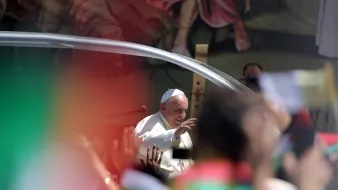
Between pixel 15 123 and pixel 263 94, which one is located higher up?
pixel 263 94

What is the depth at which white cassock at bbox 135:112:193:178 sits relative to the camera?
90.1 inches

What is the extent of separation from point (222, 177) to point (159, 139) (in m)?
1.36

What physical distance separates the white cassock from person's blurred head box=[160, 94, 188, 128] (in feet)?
0.19

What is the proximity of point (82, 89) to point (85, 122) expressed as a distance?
149 millimetres

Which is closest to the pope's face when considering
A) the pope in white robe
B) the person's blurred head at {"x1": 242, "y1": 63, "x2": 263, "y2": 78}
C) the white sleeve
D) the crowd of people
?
the pope in white robe

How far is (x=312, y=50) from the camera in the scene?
22.9 feet

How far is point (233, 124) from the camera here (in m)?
1.68

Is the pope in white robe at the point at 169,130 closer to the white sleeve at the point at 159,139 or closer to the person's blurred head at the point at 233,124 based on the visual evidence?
the white sleeve at the point at 159,139

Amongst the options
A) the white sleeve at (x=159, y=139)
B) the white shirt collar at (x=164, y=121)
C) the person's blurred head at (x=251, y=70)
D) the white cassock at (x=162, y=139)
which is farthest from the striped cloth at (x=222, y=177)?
the person's blurred head at (x=251, y=70)

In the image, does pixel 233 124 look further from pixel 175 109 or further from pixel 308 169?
pixel 175 109

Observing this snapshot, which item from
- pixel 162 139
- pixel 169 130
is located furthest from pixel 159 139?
pixel 169 130

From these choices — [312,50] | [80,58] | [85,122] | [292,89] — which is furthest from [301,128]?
[312,50]

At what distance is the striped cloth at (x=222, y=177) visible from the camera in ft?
5.47

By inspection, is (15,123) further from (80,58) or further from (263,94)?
(263,94)
